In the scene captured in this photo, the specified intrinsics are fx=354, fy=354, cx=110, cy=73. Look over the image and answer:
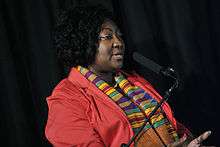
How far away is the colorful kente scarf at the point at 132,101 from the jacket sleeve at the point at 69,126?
0.16 m

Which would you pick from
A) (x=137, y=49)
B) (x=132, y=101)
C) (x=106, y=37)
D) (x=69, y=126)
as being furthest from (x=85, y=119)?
(x=137, y=49)

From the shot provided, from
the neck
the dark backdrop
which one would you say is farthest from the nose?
the dark backdrop

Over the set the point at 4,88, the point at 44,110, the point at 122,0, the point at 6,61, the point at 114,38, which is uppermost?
the point at 122,0

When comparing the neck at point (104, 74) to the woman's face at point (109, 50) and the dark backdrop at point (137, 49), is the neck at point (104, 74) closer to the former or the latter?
the woman's face at point (109, 50)

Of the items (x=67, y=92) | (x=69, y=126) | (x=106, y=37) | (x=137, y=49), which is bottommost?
(x=69, y=126)

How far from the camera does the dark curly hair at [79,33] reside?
1.66 meters

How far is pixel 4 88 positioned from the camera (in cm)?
203

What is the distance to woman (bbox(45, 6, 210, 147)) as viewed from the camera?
1474 millimetres

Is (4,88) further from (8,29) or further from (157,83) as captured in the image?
(157,83)

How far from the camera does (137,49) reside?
7.11 feet

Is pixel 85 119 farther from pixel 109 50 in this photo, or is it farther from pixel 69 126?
pixel 109 50

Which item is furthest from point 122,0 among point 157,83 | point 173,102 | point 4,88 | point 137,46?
point 4,88

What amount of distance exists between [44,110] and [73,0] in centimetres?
68

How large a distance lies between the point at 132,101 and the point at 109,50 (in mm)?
268
